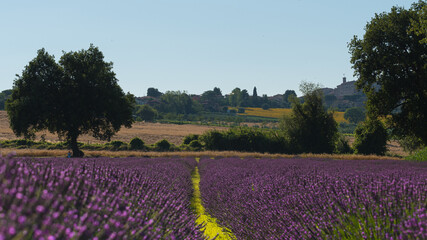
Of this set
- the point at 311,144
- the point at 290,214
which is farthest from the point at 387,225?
the point at 311,144

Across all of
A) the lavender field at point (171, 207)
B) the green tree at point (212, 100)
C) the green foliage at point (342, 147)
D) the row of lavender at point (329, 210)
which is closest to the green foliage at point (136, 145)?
the green foliage at point (342, 147)

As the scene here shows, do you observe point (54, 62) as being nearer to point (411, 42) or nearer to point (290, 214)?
point (411, 42)

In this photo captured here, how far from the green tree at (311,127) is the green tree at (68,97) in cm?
1559

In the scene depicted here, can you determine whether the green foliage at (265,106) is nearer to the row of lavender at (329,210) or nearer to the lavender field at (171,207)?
the lavender field at (171,207)

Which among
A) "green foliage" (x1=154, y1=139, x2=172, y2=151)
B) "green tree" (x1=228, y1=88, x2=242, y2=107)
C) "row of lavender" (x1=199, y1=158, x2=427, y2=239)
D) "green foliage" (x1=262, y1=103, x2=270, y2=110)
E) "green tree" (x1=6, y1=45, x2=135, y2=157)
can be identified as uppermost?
"green tree" (x1=228, y1=88, x2=242, y2=107)

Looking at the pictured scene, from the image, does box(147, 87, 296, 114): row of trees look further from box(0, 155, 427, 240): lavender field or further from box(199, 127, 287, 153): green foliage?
box(0, 155, 427, 240): lavender field

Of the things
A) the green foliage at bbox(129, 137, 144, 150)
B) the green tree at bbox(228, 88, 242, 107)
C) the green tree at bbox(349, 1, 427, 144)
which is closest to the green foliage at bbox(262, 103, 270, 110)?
the green tree at bbox(228, 88, 242, 107)

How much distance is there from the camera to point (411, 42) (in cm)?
1878

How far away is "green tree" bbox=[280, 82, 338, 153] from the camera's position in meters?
33.6

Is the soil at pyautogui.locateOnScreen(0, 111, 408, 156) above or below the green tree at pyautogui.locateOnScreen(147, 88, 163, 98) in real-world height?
below

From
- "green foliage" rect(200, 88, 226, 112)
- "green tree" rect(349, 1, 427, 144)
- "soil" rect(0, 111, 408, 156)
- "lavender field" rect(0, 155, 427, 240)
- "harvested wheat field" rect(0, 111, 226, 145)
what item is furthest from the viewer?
"green foliage" rect(200, 88, 226, 112)

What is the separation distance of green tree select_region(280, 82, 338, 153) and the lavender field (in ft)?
92.6

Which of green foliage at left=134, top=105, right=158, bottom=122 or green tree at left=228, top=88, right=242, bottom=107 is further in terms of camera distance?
green tree at left=228, top=88, right=242, bottom=107

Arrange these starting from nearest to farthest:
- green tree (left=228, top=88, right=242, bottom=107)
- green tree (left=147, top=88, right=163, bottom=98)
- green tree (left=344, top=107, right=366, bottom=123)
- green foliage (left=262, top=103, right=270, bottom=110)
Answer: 1. green tree (left=344, top=107, right=366, bottom=123)
2. green foliage (left=262, top=103, right=270, bottom=110)
3. green tree (left=228, top=88, right=242, bottom=107)
4. green tree (left=147, top=88, right=163, bottom=98)
